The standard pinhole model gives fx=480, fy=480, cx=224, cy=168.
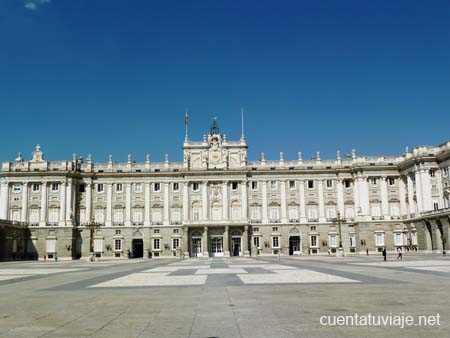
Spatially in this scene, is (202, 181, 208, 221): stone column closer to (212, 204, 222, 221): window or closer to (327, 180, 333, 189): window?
(212, 204, 222, 221): window

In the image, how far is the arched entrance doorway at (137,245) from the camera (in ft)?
279

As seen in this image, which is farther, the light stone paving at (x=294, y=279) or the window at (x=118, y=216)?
the window at (x=118, y=216)

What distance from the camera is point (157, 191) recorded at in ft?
285

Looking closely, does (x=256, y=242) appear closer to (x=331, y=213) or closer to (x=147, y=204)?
(x=331, y=213)

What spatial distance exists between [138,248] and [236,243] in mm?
17594

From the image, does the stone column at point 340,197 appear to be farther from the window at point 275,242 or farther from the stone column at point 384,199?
the window at point 275,242

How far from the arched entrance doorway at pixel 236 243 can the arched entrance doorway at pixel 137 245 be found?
16.1 metres

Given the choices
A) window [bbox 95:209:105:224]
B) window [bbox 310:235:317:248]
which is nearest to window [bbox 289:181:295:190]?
window [bbox 310:235:317:248]

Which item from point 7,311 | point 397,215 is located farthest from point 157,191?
point 7,311

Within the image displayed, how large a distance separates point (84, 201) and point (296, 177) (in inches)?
1504

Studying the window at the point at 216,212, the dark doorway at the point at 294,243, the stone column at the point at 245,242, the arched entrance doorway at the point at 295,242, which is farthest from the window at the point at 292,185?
the window at the point at 216,212

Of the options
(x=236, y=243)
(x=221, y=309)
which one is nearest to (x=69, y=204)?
(x=236, y=243)

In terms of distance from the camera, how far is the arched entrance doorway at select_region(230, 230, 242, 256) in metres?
84.1

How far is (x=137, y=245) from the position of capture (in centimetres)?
8575
